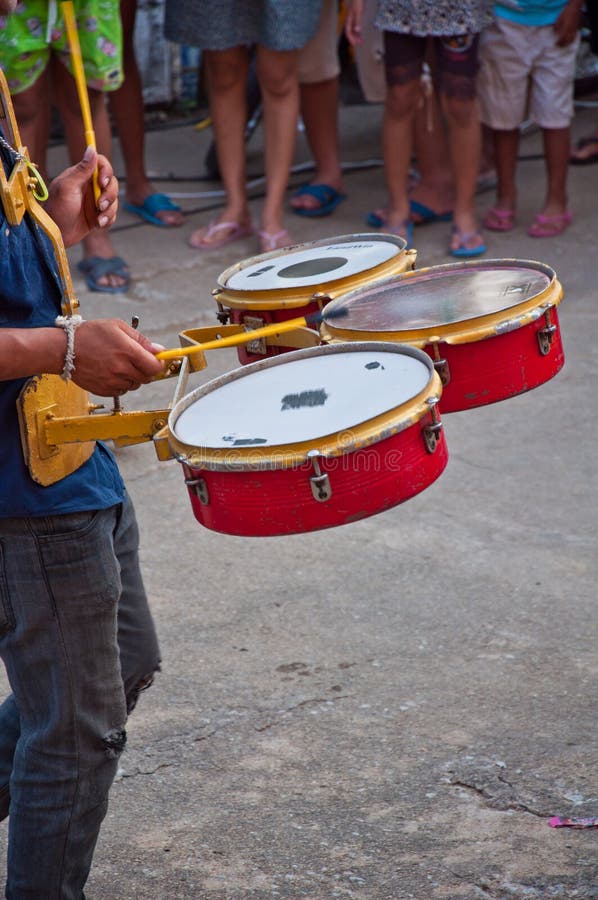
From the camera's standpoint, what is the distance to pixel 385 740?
101 inches

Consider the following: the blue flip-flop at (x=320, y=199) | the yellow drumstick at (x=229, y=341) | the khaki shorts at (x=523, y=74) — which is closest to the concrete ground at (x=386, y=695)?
the yellow drumstick at (x=229, y=341)

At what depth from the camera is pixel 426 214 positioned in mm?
5867

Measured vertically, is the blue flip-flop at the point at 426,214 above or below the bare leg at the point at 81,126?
below

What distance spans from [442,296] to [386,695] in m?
0.94

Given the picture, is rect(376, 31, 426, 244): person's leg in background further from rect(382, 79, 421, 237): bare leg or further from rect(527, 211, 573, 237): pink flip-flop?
rect(527, 211, 573, 237): pink flip-flop

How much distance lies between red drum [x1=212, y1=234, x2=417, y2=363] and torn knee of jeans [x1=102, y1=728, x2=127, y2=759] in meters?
0.78

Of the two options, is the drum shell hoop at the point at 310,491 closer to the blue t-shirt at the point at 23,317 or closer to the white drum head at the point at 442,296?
the blue t-shirt at the point at 23,317

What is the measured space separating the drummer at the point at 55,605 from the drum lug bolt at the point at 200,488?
0.14 metres

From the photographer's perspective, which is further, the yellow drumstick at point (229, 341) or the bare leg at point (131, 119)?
the bare leg at point (131, 119)

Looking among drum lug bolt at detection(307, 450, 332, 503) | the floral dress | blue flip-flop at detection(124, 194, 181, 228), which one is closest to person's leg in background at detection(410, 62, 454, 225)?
the floral dress

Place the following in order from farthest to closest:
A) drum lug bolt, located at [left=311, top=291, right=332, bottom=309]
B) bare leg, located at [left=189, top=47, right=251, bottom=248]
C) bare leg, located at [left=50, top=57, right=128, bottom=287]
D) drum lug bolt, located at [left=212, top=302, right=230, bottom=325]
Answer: bare leg, located at [left=189, top=47, right=251, bottom=248] < bare leg, located at [left=50, top=57, right=128, bottom=287] < drum lug bolt, located at [left=212, top=302, right=230, bottom=325] < drum lug bolt, located at [left=311, top=291, right=332, bottom=309]

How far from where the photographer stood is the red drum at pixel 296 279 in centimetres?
230

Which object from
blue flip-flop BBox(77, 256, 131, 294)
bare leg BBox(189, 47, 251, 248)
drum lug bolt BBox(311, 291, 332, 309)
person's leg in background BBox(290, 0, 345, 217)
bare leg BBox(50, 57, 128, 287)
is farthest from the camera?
person's leg in background BBox(290, 0, 345, 217)

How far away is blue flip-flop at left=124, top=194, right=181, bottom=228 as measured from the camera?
5.93 meters
